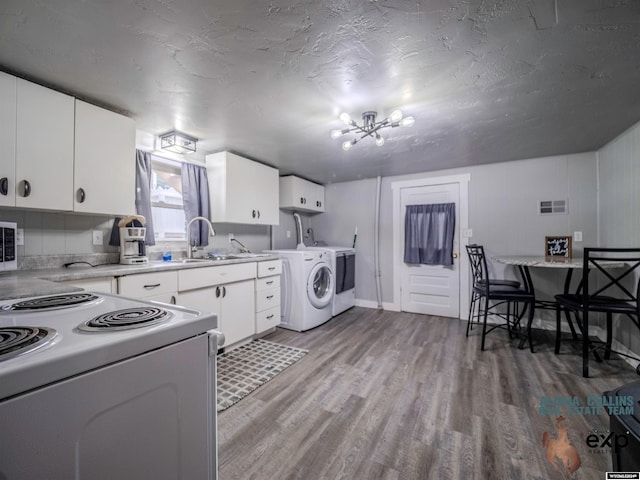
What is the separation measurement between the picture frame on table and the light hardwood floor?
98cm

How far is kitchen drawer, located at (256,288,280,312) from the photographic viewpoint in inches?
118

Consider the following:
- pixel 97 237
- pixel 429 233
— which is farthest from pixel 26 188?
pixel 429 233

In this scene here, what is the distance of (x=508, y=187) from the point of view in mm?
3549

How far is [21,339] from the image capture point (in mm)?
583

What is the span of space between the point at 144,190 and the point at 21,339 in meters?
2.32

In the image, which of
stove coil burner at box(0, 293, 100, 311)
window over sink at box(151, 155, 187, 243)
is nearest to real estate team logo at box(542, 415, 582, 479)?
stove coil burner at box(0, 293, 100, 311)

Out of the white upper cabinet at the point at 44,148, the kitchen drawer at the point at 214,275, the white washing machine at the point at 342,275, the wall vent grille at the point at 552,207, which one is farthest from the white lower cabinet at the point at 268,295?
the wall vent grille at the point at 552,207

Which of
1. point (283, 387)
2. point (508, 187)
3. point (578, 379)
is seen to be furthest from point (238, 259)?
point (508, 187)

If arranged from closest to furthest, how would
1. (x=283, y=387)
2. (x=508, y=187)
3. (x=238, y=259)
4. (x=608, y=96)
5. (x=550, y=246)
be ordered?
(x=608, y=96), (x=283, y=387), (x=238, y=259), (x=550, y=246), (x=508, y=187)

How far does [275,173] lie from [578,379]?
11.8ft

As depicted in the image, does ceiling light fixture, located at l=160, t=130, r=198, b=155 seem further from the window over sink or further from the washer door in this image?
the washer door

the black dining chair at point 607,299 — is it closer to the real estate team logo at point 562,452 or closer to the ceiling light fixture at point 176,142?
the real estate team logo at point 562,452

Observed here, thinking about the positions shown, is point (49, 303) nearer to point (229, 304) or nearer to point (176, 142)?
point (229, 304)

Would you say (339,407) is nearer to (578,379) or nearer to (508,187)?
(578,379)
